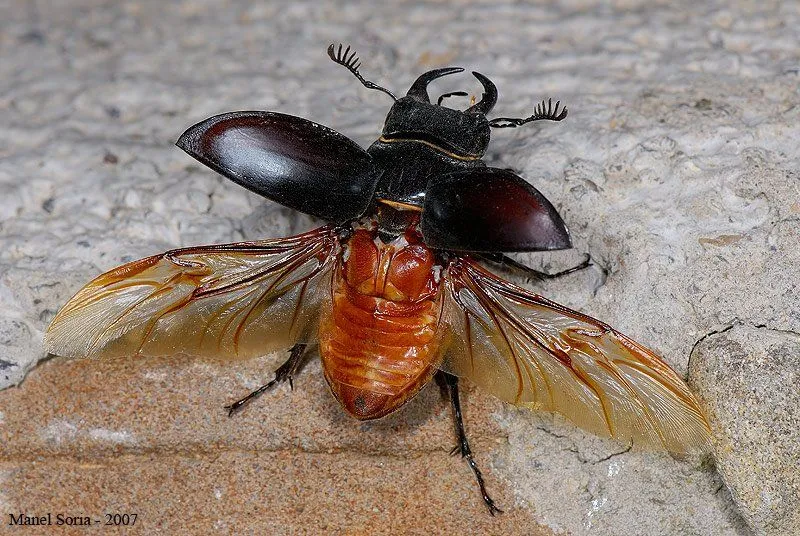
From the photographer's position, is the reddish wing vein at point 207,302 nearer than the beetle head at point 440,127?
Yes

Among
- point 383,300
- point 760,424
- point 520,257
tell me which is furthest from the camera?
point 520,257

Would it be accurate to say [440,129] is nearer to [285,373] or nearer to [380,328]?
[380,328]

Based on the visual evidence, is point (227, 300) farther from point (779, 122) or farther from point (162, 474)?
point (779, 122)

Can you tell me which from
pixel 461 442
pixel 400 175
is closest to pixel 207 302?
pixel 400 175

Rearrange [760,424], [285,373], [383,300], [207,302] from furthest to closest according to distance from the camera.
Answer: [285,373]
[207,302]
[383,300]
[760,424]

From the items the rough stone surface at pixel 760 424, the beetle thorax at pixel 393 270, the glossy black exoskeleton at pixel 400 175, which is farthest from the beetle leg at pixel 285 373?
Result: the rough stone surface at pixel 760 424

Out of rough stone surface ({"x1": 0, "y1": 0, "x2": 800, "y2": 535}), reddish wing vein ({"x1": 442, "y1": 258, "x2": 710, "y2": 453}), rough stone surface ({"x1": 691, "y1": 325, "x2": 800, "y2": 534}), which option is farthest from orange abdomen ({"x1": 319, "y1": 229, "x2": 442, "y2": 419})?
rough stone surface ({"x1": 691, "y1": 325, "x2": 800, "y2": 534})

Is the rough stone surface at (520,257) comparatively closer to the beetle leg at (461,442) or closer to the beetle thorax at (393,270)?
the beetle leg at (461,442)

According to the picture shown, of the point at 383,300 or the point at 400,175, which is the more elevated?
the point at 400,175

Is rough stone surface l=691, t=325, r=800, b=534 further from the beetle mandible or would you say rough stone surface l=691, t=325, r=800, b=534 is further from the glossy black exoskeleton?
the glossy black exoskeleton
